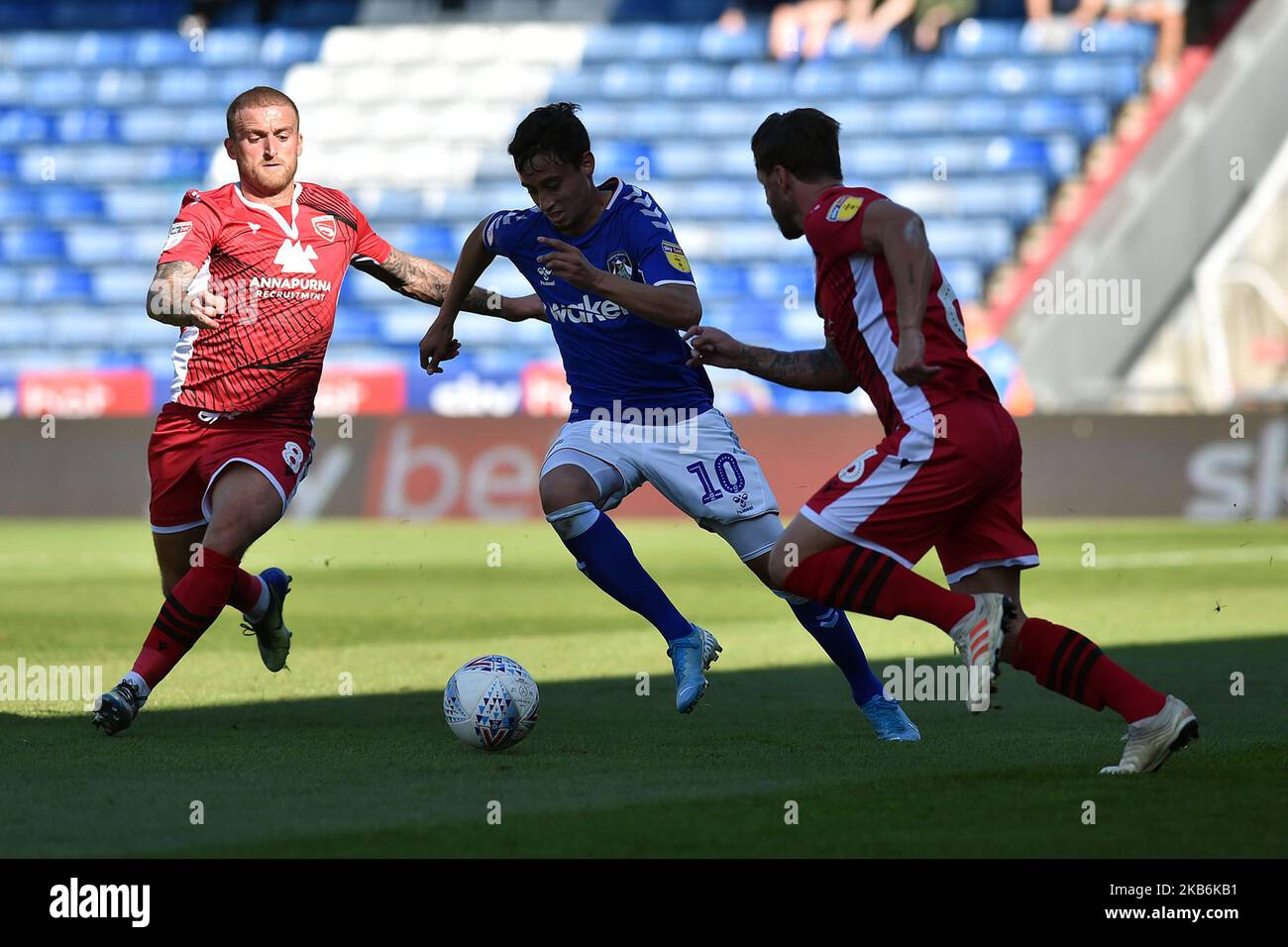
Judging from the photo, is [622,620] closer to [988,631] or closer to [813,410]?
[988,631]

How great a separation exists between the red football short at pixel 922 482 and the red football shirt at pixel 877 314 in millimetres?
88

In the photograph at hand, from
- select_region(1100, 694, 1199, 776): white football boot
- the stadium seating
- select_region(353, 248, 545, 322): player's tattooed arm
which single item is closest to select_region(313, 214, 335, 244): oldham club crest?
select_region(353, 248, 545, 322): player's tattooed arm

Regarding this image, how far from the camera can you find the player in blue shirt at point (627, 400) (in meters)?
6.82

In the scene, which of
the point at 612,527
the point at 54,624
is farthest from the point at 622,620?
the point at 612,527

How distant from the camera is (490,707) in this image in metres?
6.32

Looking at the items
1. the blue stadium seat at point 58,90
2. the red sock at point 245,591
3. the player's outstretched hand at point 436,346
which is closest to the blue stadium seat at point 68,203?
the blue stadium seat at point 58,90

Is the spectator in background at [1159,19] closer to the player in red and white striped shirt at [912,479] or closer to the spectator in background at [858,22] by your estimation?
the spectator in background at [858,22]

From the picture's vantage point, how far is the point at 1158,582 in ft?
44.8

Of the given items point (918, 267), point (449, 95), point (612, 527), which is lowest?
point (612, 527)

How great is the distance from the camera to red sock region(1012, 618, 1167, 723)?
18.1 feet

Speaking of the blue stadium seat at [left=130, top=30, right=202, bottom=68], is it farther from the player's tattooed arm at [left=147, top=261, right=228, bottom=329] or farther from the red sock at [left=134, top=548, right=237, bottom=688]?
the red sock at [left=134, top=548, right=237, bottom=688]

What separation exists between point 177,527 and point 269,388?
0.69 m

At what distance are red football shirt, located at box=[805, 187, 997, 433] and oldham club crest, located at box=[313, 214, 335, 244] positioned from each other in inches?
96.3

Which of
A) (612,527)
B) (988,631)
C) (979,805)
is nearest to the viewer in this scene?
(979,805)
